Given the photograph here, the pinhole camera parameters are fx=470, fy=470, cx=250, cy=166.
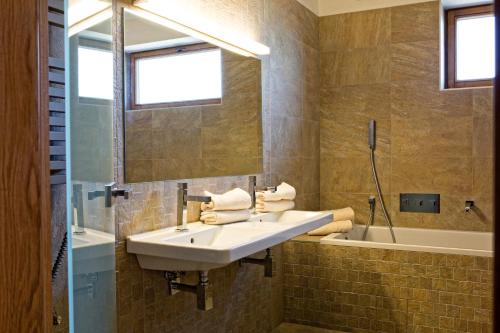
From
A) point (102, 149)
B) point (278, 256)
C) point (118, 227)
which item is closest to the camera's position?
point (102, 149)

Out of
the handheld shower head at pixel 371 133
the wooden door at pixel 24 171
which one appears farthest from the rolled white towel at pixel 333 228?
the wooden door at pixel 24 171

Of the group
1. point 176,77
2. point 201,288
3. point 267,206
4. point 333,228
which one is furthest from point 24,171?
point 333,228

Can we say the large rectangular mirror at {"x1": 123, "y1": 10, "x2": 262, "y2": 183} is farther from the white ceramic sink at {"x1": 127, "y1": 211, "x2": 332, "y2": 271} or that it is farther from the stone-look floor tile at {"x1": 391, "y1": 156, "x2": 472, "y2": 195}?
the stone-look floor tile at {"x1": 391, "y1": 156, "x2": 472, "y2": 195}

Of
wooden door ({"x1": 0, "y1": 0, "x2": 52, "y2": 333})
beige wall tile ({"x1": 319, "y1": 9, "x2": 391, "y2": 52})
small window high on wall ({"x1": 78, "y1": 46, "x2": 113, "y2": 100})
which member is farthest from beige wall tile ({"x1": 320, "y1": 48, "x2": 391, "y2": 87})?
wooden door ({"x1": 0, "y1": 0, "x2": 52, "y2": 333})

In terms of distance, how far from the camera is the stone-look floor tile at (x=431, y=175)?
3.52m

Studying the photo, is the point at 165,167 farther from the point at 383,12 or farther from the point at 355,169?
the point at 383,12

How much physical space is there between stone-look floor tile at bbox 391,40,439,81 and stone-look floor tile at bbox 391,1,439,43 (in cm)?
5

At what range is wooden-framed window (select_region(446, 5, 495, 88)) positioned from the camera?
3.59 m

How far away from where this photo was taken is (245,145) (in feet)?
9.73

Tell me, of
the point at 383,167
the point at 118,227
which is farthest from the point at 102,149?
the point at 383,167

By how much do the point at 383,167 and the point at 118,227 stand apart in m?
2.49

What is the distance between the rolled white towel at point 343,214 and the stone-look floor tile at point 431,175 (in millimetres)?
396

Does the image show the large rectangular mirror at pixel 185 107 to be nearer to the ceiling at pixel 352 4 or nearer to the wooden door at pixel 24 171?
the wooden door at pixel 24 171

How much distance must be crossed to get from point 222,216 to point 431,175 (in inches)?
79.0
